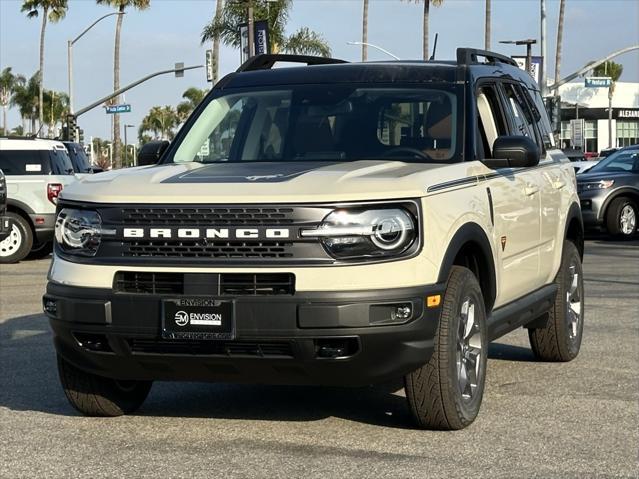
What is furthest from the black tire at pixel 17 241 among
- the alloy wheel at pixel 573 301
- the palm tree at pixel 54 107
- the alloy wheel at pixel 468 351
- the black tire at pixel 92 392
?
the palm tree at pixel 54 107

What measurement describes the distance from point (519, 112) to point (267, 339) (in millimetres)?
3257

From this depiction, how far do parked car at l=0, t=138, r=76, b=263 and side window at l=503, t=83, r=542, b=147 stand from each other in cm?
1236

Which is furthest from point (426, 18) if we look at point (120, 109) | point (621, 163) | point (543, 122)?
point (543, 122)

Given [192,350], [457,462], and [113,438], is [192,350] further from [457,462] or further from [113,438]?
[457,462]

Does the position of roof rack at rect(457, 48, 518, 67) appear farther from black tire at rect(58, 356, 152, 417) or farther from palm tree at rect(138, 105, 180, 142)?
palm tree at rect(138, 105, 180, 142)

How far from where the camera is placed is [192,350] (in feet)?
19.5

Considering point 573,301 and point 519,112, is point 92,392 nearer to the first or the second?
point 519,112

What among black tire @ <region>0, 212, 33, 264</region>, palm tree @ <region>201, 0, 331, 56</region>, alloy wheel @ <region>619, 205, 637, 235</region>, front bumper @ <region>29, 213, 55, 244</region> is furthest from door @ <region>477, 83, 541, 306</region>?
palm tree @ <region>201, 0, 331, 56</region>

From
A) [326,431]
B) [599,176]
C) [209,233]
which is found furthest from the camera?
[599,176]

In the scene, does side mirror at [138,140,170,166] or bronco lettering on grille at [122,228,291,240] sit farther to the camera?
side mirror at [138,140,170,166]

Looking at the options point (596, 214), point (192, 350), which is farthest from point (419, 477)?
point (596, 214)

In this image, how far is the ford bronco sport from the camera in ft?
19.0

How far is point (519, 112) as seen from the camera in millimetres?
8344

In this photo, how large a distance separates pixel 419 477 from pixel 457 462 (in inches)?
13.8
